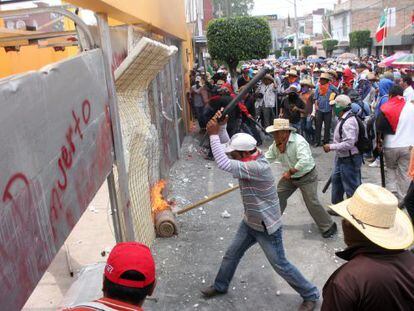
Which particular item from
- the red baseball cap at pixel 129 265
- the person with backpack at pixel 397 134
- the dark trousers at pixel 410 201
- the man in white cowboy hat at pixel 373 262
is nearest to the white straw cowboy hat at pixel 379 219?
the man in white cowboy hat at pixel 373 262

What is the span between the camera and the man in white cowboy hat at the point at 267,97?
11570 millimetres

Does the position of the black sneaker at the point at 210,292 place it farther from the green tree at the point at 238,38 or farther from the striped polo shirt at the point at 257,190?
the green tree at the point at 238,38

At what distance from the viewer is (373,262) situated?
2.07 metres

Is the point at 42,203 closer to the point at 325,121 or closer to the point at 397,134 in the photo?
the point at 397,134

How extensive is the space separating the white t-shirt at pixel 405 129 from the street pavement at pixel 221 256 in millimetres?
1436

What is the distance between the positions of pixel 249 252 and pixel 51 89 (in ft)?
11.8

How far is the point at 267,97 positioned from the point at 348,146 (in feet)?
20.1

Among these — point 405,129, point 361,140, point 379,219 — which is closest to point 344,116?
point 361,140

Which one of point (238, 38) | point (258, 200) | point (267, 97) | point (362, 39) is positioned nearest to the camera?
point (258, 200)

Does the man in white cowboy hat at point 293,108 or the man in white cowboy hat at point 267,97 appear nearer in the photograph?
the man in white cowboy hat at point 293,108

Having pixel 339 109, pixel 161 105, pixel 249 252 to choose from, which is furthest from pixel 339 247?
pixel 161 105

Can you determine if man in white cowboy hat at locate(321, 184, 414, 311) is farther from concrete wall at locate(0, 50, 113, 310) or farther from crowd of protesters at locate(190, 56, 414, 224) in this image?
crowd of protesters at locate(190, 56, 414, 224)

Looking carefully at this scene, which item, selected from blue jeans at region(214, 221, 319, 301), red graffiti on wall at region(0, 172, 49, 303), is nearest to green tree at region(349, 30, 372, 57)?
blue jeans at region(214, 221, 319, 301)

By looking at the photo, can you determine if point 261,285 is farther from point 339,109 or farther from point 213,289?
point 339,109
